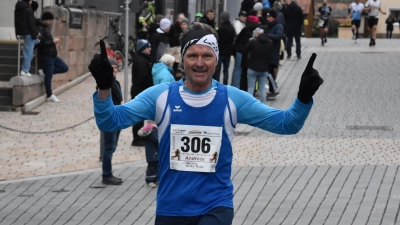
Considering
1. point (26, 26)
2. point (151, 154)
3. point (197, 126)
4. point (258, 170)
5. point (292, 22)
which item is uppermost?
point (197, 126)

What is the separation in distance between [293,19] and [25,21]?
40.0ft

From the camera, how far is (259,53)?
19.4 m

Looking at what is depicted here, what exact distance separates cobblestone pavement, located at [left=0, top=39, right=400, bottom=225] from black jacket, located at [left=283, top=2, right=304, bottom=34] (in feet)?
25.9

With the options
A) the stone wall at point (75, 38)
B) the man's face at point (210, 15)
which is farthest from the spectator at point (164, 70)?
the man's face at point (210, 15)

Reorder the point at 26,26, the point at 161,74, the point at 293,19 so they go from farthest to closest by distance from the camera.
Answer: the point at 293,19 → the point at 26,26 → the point at 161,74

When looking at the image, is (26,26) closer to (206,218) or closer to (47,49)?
(47,49)

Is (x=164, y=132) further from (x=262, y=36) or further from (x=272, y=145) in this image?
(x=262, y=36)

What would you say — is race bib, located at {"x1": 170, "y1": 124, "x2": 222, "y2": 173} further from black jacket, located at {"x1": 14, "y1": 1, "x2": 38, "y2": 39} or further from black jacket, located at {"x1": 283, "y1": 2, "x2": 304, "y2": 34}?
black jacket, located at {"x1": 283, "y1": 2, "x2": 304, "y2": 34}

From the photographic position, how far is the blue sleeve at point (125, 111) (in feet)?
17.1

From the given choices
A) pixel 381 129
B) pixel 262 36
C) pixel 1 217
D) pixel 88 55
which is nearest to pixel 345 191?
pixel 1 217

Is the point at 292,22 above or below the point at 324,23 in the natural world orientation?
above

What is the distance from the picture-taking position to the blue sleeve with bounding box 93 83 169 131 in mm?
5219

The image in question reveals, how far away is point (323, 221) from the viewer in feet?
32.1

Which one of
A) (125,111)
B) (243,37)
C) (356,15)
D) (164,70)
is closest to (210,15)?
(243,37)
